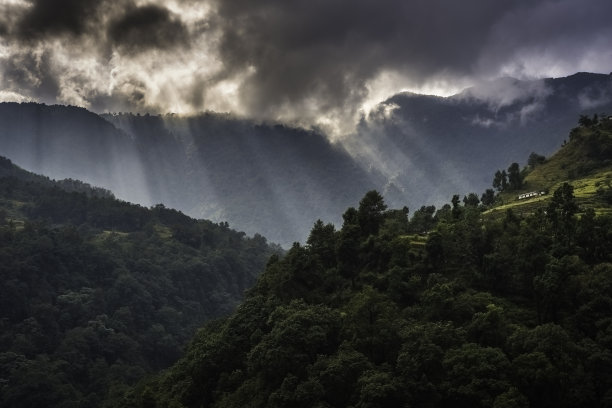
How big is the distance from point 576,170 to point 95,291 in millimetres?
116796

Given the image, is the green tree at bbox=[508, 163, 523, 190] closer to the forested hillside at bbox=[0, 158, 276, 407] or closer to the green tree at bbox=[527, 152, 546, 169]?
the green tree at bbox=[527, 152, 546, 169]

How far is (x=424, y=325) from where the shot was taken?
44750 millimetres

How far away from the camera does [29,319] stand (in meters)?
104

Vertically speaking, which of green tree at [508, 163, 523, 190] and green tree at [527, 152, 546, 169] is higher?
green tree at [527, 152, 546, 169]

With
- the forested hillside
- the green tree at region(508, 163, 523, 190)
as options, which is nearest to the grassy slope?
the green tree at region(508, 163, 523, 190)

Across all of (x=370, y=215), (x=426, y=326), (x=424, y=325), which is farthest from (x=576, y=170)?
(x=426, y=326)

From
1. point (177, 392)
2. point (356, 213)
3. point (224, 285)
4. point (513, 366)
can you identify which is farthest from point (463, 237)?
point (224, 285)

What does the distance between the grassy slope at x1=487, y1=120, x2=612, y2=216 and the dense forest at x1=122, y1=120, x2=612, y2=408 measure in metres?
37.3

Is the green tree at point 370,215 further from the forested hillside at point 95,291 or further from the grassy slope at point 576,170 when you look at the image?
the forested hillside at point 95,291

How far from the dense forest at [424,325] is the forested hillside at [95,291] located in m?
35.0

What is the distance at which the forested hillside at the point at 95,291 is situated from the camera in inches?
3740

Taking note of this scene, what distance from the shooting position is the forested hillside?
9500cm

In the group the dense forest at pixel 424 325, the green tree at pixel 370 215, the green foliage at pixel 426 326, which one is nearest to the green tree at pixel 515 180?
the green foliage at pixel 426 326

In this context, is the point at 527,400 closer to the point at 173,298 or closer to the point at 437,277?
the point at 437,277
